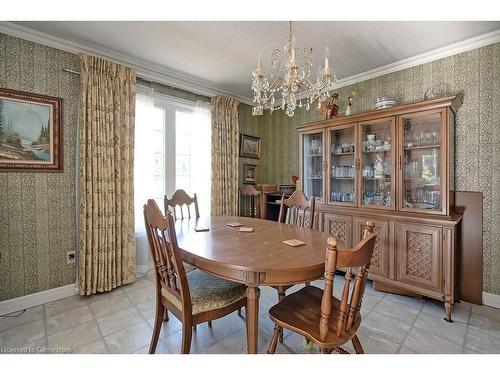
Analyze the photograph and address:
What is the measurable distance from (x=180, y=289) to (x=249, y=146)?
9.91 ft

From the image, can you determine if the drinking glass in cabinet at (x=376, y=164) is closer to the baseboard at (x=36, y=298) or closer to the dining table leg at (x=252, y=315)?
the dining table leg at (x=252, y=315)

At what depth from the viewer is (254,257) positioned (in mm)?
1323

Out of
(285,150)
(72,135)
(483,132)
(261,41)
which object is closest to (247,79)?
(261,41)

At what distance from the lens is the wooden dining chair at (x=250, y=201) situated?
147 inches

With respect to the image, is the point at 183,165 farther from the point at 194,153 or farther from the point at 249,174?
the point at 249,174

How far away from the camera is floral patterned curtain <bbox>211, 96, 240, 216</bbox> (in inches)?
139

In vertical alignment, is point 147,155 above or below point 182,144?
below

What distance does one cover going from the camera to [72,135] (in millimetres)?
2447

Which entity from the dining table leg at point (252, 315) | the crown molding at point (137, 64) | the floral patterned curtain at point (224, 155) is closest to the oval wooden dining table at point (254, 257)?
the dining table leg at point (252, 315)

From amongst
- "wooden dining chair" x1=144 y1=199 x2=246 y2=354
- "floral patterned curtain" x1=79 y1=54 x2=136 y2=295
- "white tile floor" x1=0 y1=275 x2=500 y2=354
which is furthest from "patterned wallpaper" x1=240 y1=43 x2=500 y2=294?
"floral patterned curtain" x1=79 y1=54 x2=136 y2=295

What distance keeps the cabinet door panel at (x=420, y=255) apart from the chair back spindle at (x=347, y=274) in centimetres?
141

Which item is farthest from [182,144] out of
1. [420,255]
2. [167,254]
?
[420,255]

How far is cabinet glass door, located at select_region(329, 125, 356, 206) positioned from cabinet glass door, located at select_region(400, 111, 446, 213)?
55 cm
